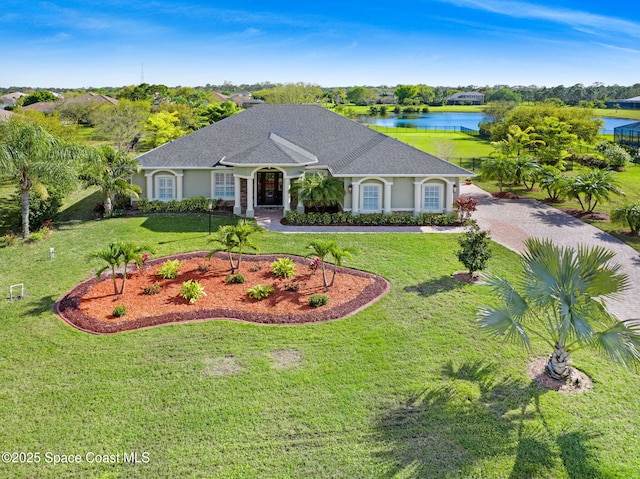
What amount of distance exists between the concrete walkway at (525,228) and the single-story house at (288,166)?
172cm

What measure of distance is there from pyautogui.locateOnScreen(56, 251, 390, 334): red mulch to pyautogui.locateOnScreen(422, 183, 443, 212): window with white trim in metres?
9.73

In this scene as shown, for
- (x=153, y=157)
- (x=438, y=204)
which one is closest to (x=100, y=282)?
(x=153, y=157)

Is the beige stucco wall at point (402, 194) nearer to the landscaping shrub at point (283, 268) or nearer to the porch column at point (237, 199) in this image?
the porch column at point (237, 199)

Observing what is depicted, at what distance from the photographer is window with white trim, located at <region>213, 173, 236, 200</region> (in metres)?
27.7

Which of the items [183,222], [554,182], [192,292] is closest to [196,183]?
[183,222]

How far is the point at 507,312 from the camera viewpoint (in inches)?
427

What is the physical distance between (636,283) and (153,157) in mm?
24660

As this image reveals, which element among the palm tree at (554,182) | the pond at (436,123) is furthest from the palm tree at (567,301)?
the pond at (436,123)

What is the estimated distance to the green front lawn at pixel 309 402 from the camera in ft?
28.4

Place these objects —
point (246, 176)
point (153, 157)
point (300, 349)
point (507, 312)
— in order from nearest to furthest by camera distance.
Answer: point (507, 312), point (300, 349), point (246, 176), point (153, 157)

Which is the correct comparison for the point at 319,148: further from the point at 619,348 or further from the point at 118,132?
the point at 118,132

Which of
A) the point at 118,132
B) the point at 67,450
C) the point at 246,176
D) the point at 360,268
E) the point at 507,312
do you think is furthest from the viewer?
the point at 118,132

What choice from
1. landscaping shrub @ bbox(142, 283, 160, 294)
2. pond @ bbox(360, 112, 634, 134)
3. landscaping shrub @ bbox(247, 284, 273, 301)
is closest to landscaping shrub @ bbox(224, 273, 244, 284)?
landscaping shrub @ bbox(247, 284, 273, 301)

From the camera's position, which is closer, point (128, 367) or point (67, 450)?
point (67, 450)
